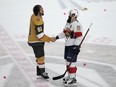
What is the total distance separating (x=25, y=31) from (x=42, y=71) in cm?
294

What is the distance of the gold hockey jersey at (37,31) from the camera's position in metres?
5.82

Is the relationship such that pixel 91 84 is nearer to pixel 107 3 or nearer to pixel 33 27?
pixel 33 27

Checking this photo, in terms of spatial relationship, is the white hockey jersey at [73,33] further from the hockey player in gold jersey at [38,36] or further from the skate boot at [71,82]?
the skate boot at [71,82]

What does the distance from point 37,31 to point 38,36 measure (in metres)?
0.09

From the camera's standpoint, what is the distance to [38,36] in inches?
230

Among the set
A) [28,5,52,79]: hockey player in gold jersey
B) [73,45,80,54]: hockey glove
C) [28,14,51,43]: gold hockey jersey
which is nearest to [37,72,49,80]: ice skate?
[28,5,52,79]: hockey player in gold jersey

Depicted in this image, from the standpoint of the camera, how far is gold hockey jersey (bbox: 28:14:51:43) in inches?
229

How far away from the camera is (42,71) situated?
6160 millimetres

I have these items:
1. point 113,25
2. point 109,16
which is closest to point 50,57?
point 113,25

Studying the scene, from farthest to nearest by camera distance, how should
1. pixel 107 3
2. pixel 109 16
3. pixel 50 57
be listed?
pixel 107 3 < pixel 109 16 < pixel 50 57

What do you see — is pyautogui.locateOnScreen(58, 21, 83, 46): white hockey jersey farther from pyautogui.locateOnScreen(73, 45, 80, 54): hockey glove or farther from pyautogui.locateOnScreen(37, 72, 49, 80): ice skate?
pyautogui.locateOnScreen(37, 72, 49, 80): ice skate

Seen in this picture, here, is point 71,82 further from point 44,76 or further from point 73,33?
point 73,33

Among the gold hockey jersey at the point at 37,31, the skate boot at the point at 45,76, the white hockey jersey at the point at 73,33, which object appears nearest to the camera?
the white hockey jersey at the point at 73,33

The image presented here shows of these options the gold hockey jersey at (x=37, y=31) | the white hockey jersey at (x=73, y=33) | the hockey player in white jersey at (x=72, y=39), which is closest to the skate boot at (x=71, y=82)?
the hockey player in white jersey at (x=72, y=39)
